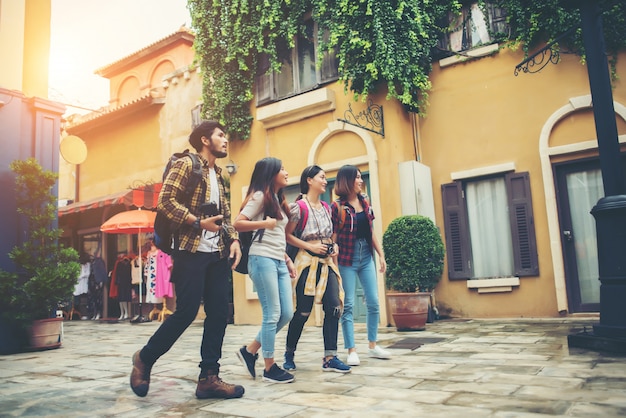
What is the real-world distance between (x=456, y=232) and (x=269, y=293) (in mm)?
6018

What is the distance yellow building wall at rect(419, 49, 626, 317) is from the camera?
8.36 m

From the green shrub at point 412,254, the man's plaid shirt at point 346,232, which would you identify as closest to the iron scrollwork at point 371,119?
the green shrub at point 412,254

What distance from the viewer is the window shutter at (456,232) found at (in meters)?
9.10

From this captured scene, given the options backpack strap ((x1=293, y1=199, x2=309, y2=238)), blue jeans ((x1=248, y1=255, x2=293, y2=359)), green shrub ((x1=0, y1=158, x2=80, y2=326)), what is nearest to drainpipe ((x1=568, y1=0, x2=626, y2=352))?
backpack strap ((x1=293, y1=199, x2=309, y2=238))

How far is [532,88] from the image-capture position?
8.72 m

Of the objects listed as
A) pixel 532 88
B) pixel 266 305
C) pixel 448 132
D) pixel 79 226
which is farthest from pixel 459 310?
pixel 79 226

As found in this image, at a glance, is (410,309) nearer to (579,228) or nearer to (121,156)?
(579,228)

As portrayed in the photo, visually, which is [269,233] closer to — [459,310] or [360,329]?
[360,329]

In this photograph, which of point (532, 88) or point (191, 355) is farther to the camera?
point (532, 88)

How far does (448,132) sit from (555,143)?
5.93 feet

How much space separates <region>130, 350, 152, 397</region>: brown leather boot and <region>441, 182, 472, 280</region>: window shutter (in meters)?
6.62

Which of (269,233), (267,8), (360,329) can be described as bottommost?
(360,329)

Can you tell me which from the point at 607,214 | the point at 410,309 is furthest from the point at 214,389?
the point at 410,309

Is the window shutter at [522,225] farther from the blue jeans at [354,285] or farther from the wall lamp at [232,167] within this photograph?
the wall lamp at [232,167]
